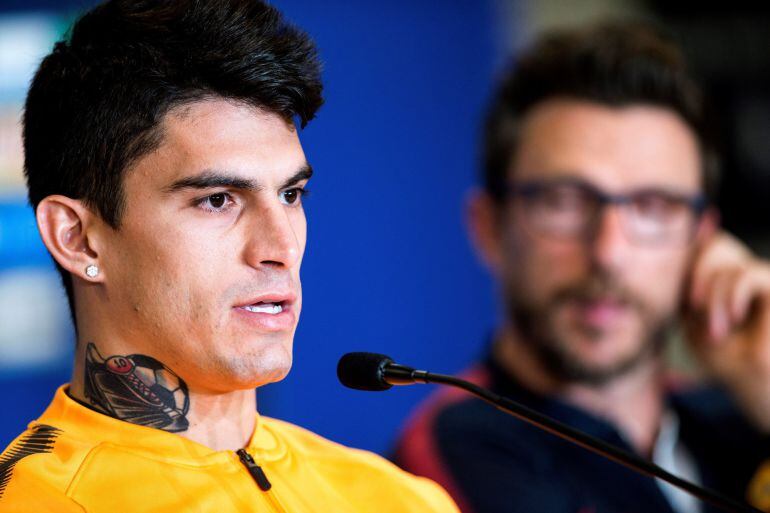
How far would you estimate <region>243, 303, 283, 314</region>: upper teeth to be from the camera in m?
0.98

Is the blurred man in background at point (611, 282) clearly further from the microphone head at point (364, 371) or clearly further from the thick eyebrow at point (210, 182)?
the thick eyebrow at point (210, 182)

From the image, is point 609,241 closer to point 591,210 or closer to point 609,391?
point 591,210

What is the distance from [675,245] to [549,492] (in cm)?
59

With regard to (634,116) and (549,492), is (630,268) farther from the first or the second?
(549,492)

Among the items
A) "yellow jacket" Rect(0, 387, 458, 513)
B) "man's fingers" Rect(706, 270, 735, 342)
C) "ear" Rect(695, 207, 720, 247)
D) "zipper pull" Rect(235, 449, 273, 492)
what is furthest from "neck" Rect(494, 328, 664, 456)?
"zipper pull" Rect(235, 449, 273, 492)

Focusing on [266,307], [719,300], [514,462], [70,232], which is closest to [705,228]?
[719,300]

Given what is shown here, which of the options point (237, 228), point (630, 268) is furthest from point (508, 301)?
point (237, 228)

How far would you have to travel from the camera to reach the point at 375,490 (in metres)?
1.12

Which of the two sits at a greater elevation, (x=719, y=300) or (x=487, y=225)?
(x=487, y=225)

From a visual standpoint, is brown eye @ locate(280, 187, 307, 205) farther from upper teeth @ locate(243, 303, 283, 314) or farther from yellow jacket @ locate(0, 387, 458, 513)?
yellow jacket @ locate(0, 387, 458, 513)

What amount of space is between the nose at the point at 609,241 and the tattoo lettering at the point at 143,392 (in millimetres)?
997

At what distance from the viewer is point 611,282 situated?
1836mm

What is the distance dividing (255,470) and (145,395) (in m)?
0.12

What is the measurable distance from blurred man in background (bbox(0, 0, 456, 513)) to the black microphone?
0.07 meters
